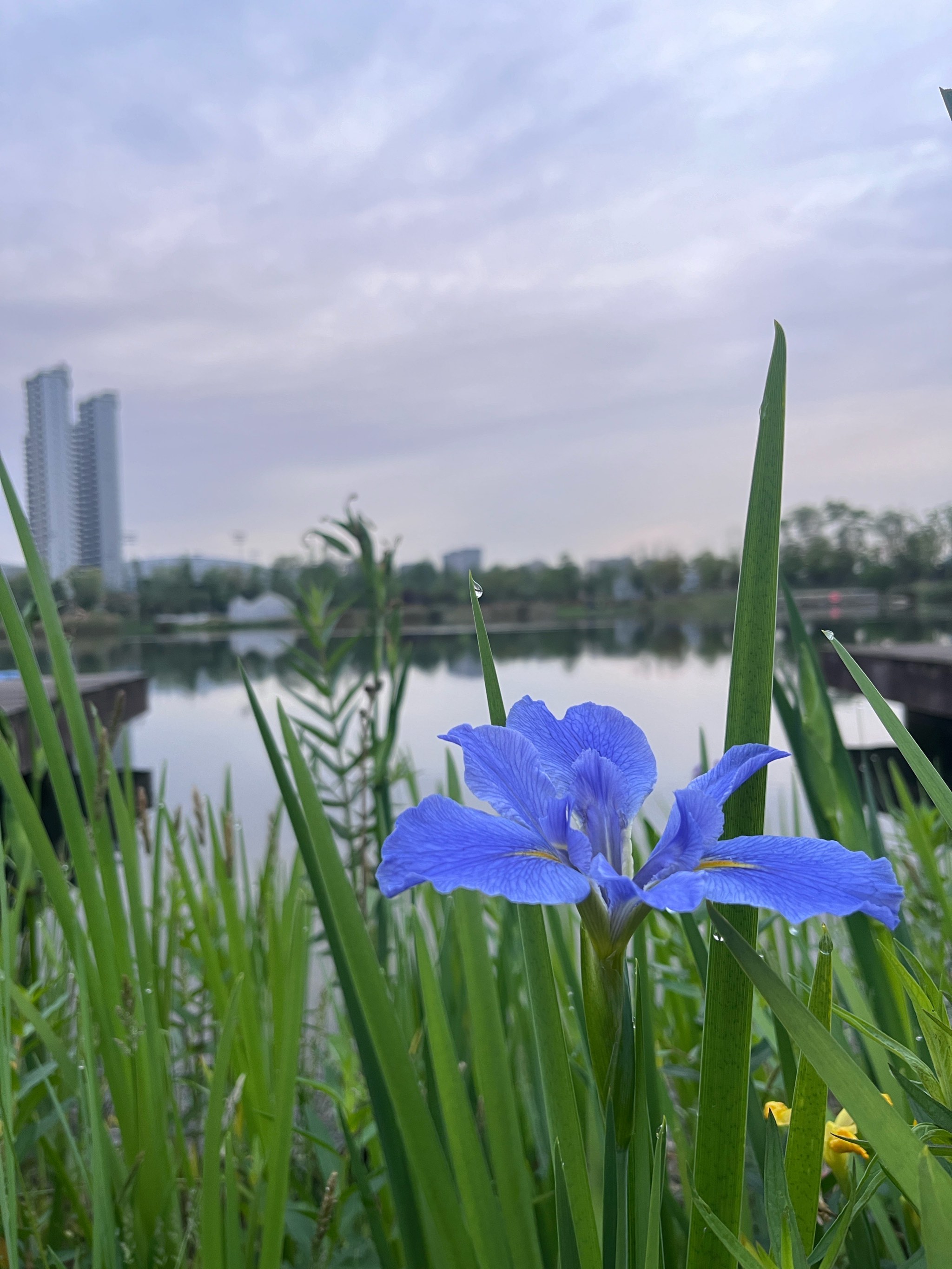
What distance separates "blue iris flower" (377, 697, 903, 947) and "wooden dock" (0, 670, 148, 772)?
9.34 ft

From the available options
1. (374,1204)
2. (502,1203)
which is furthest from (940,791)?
(374,1204)

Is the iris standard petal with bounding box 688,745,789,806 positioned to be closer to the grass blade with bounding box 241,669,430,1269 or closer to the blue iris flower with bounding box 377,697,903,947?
the blue iris flower with bounding box 377,697,903,947

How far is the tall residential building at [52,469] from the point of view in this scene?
1.90 m

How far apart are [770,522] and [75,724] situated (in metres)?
0.40

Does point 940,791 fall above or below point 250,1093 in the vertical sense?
above

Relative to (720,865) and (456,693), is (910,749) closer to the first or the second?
(720,865)

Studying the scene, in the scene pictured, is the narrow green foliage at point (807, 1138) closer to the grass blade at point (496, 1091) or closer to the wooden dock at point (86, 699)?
the grass blade at point (496, 1091)

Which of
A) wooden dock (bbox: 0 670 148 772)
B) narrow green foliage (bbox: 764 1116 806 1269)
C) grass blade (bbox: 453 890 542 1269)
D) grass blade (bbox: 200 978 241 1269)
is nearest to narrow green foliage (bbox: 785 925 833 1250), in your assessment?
narrow green foliage (bbox: 764 1116 806 1269)

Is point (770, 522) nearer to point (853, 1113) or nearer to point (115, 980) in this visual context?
point (853, 1113)

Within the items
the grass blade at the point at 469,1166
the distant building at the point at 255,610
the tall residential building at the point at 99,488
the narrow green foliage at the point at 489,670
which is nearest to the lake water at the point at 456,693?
the narrow green foliage at the point at 489,670

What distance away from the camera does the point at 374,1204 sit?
429 millimetres

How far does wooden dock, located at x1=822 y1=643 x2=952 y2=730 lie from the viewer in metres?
5.24

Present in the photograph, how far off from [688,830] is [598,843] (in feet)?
0.19

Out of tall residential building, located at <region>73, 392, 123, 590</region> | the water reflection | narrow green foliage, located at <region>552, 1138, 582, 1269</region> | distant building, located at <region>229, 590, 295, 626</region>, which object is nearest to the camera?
narrow green foliage, located at <region>552, 1138, 582, 1269</region>
